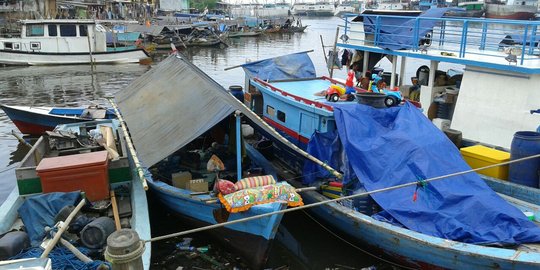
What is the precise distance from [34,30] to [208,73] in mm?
11908

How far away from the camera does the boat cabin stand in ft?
97.2

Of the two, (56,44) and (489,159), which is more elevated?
(56,44)

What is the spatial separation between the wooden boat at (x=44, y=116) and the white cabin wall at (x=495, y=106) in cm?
1174

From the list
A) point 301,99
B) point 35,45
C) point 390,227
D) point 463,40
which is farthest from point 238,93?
point 35,45

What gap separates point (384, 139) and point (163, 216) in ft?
17.4

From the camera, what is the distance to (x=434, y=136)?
8930 mm

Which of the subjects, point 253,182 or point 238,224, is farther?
point 253,182

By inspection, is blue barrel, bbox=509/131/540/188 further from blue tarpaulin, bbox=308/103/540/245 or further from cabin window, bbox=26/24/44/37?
cabin window, bbox=26/24/44/37

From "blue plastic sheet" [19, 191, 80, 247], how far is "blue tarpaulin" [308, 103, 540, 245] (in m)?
5.39

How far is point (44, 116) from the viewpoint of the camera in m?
15.4

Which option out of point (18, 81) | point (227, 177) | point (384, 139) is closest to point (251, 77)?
point (227, 177)

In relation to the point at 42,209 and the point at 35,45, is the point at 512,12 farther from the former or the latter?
the point at 42,209

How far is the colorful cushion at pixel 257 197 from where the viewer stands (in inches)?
302

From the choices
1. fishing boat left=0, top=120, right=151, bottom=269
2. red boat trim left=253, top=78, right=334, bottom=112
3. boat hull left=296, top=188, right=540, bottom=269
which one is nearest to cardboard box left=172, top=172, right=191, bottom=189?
fishing boat left=0, top=120, right=151, bottom=269
